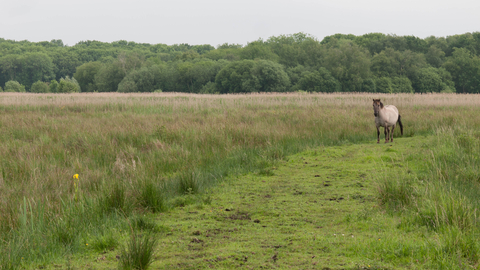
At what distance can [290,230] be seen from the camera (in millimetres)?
4066

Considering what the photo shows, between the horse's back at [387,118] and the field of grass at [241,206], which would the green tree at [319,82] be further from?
the field of grass at [241,206]

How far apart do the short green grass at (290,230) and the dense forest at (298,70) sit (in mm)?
56743

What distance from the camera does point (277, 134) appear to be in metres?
10.4

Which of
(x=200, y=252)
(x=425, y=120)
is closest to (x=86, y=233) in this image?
(x=200, y=252)

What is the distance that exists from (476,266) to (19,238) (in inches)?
165

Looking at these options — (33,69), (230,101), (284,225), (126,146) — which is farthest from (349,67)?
(33,69)

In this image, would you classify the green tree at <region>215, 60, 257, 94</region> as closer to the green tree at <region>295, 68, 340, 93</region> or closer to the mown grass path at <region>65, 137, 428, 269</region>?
the green tree at <region>295, 68, 340, 93</region>

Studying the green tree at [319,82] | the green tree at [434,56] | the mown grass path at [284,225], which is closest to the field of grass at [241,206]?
the mown grass path at [284,225]

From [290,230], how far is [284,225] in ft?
0.62

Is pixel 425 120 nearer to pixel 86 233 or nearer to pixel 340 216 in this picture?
pixel 340 216

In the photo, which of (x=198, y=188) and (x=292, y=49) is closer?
(x=198, y=188)

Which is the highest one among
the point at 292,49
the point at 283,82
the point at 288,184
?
the point at 292,49

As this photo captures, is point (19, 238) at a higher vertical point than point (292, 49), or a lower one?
lower

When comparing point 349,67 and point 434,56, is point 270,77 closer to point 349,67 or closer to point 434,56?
point 349,67
